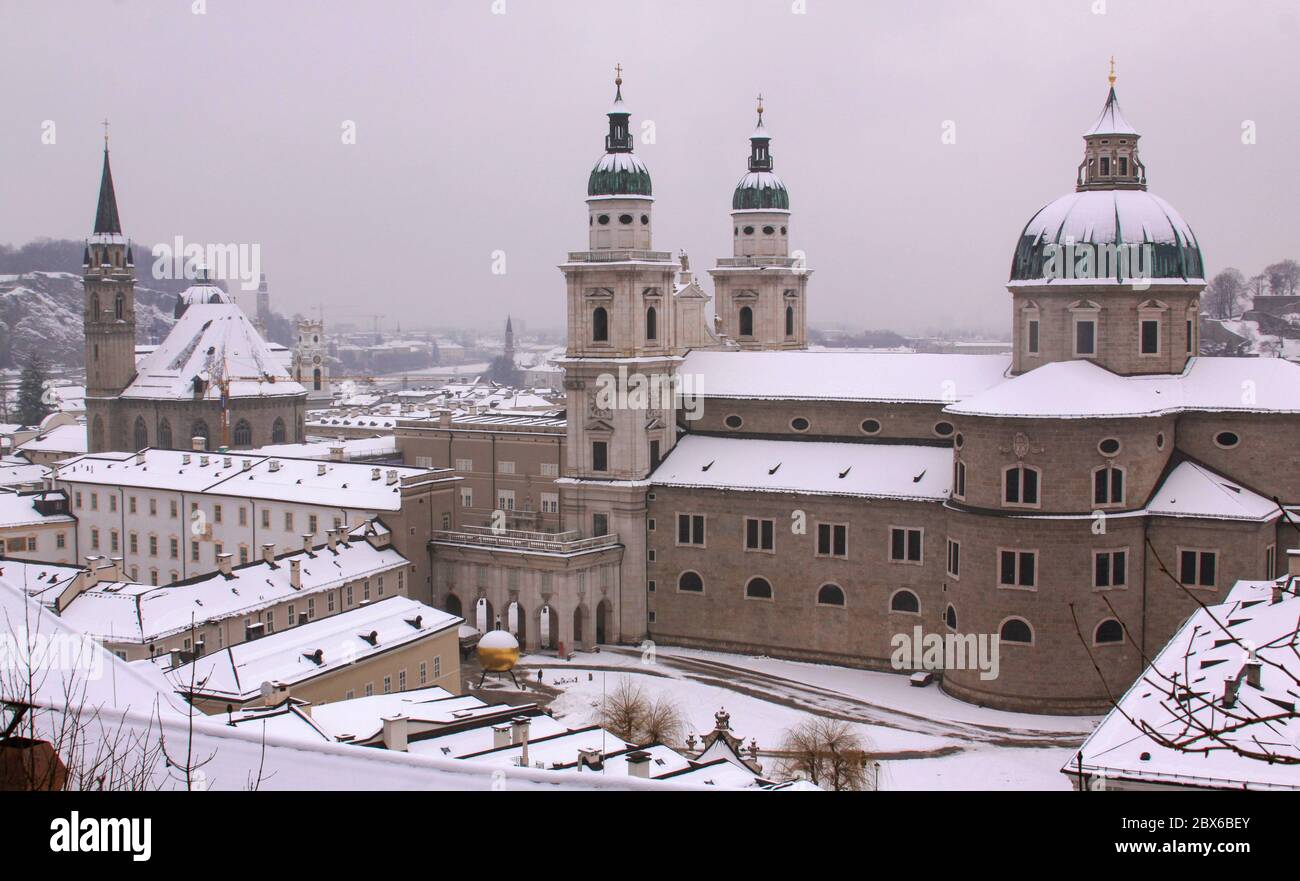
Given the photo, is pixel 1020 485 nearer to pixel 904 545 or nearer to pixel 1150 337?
pixel 904 545

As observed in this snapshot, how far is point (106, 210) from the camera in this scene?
105 meters

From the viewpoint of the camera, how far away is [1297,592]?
35.7 metres

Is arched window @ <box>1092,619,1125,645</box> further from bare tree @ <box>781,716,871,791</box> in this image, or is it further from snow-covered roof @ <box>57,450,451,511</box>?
snow-covered roof @ <box>57,450,451,511</box>

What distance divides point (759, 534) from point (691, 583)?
4.00 m

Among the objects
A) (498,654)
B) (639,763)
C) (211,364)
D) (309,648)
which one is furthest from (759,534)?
(211,364)

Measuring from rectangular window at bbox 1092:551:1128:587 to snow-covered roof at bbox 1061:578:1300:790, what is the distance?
14.9 m

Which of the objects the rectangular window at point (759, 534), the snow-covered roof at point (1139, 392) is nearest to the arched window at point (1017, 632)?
the snow-covered roof at point (1139, 392)

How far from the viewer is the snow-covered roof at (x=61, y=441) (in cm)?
11075

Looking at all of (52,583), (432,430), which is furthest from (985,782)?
(432,430)

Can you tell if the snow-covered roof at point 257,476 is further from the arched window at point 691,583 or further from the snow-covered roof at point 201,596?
the arched window at point 691,583

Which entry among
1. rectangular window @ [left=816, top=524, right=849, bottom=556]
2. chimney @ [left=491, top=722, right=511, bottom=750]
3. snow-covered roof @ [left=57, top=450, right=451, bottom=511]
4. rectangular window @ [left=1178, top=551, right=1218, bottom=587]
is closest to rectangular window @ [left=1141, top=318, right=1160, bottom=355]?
rectangular window @ [left=1178, top=551, right=1218, bottom=587]

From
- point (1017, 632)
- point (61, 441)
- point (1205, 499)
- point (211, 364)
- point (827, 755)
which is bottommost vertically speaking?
point (827, 755)

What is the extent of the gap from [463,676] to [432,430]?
90.8 feet
